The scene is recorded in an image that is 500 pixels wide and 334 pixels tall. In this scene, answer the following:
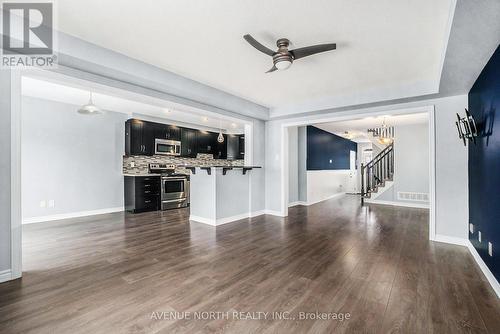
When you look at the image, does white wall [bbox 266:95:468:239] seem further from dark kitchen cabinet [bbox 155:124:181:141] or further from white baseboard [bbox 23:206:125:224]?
white baseboard [bbox 23:206:125:224]

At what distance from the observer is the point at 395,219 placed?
17.2 ft

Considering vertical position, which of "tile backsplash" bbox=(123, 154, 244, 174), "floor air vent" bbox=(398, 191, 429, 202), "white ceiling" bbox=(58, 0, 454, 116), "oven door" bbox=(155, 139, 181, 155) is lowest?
"floor air vent" bbox=(398, 191, 429, 202)

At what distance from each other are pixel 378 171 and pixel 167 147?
7039 millimetres

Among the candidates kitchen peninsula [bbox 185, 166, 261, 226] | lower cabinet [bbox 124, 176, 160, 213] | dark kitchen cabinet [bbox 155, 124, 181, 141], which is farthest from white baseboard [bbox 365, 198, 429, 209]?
lower cabinet [bbox 124, 176, 160, 213]

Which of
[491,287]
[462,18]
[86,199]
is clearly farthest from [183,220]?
[462,18]

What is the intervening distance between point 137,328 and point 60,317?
670mm

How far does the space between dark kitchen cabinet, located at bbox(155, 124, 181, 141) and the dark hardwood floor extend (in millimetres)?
3198

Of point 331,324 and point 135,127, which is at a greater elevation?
point 135,127

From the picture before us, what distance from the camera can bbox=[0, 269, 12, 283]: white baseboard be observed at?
7.58 feet

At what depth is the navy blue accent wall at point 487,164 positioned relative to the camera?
2.20 meters

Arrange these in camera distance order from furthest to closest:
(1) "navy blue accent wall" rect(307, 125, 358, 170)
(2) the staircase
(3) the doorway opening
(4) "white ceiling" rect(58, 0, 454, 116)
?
1. (2) the staircase
2. (1) "navy blue accent wall" rect(307, 125, 358, 170)
3. (3) the doorway opening
4. (4) "white ceiling" rect(58, 0, 454, 116)

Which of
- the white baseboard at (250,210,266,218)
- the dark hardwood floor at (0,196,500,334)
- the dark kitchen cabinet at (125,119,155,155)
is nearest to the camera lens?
the dark hardwood floor at (0,196,500,334)

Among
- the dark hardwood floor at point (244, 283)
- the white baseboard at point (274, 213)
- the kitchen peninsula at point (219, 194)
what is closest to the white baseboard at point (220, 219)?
the kitchen peninsula at point (219, 194)

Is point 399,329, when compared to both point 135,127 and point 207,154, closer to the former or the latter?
point 135,127
